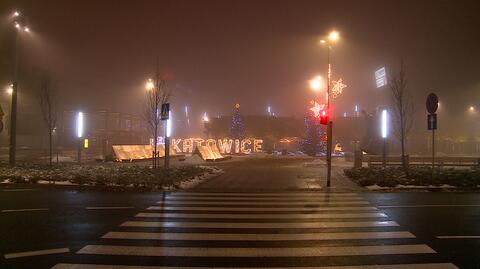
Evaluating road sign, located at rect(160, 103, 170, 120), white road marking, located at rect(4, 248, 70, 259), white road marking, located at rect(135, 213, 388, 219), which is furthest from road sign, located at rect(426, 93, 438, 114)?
white road marking, located at rect(4, 248, 70, 259)

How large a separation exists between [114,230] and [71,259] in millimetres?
2290

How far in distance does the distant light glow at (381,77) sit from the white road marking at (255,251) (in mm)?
27161

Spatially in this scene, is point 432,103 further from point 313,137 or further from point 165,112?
point 313,137

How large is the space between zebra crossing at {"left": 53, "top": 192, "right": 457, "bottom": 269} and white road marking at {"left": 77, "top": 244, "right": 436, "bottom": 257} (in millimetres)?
17

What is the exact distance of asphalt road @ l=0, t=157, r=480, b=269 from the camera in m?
7.32

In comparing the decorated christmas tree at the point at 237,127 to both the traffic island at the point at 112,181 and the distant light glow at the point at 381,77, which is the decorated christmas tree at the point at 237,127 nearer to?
the distant light glow at the point at 381,77

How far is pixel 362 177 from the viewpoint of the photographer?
69.6ft

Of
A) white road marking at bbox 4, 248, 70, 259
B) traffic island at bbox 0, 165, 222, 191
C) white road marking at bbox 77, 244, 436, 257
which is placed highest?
traffic island at bbox 0, 165, 222, 191

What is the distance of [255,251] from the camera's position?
7809 mm

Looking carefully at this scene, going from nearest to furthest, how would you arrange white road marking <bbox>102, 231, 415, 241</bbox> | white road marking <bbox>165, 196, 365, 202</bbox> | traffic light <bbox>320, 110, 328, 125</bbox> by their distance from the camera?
white road marking <bbox>102, 231, 415, 241</bbox> → white road marking <bbox>165, 196, 365, 202</bbox> → traffic light <bbox>320, 110, 328, 125</bbox>

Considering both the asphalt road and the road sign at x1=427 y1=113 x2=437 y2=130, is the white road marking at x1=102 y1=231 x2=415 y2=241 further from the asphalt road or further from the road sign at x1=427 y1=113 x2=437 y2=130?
the road sign at x1=427 y1=113 x2=437 y2=130

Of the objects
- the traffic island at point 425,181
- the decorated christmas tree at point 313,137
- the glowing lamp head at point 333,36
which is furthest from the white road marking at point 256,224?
the decorated christmas tree at point 313,137

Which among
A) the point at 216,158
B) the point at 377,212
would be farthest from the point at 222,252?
the point at 216,158

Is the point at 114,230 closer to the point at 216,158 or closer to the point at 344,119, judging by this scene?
the point at 216,158
